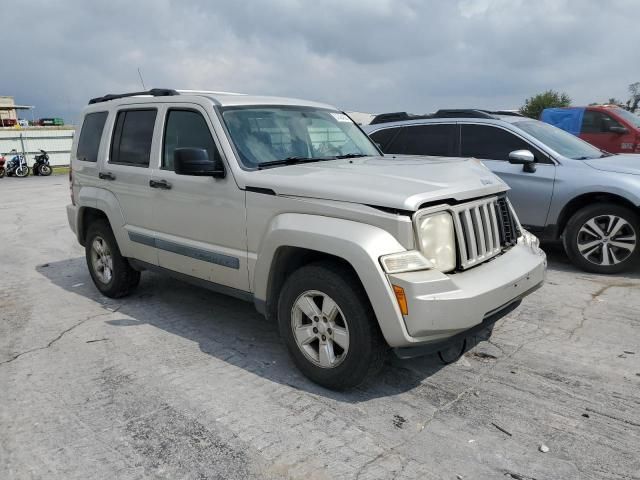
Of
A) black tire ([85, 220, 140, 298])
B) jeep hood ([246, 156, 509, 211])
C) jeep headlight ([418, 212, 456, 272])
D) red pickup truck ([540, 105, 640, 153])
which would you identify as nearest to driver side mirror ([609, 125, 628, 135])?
red pickup truck ([540, 105, 640, 153])

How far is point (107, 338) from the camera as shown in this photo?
14.6 ft

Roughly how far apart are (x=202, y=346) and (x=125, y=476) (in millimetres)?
1601

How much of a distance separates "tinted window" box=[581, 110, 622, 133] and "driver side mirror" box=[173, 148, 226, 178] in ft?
30.9

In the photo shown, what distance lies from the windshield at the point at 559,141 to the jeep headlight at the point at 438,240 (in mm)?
3818

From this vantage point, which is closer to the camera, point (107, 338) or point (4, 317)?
point (107, 338)

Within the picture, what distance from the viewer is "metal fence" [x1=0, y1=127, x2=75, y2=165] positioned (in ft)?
87.1

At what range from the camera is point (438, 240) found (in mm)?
3131

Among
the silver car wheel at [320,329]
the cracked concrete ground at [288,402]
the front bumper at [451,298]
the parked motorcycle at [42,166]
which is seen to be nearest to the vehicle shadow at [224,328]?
the cracked concrete ground at [288,402]

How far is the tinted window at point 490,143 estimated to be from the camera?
6.41 meters

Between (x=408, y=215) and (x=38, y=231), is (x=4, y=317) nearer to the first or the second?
(x=408, y=215)

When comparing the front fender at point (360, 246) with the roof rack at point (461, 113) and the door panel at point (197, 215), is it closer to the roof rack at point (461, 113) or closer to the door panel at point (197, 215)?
the door panel at point (197, 215)

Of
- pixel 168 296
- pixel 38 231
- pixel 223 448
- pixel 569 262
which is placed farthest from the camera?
pixel 38 231

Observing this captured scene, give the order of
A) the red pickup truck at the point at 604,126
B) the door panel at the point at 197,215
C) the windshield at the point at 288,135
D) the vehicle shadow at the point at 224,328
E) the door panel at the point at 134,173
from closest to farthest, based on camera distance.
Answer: the vehicle shadow at the point at 224,328 → the door panel at the point at 197,215 → the windshield at the point at 288,135 → the door panel at the point at 134,173 → the red pickup truck at the point at 604,126

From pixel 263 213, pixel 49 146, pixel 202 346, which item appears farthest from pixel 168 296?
pixel 49 146
